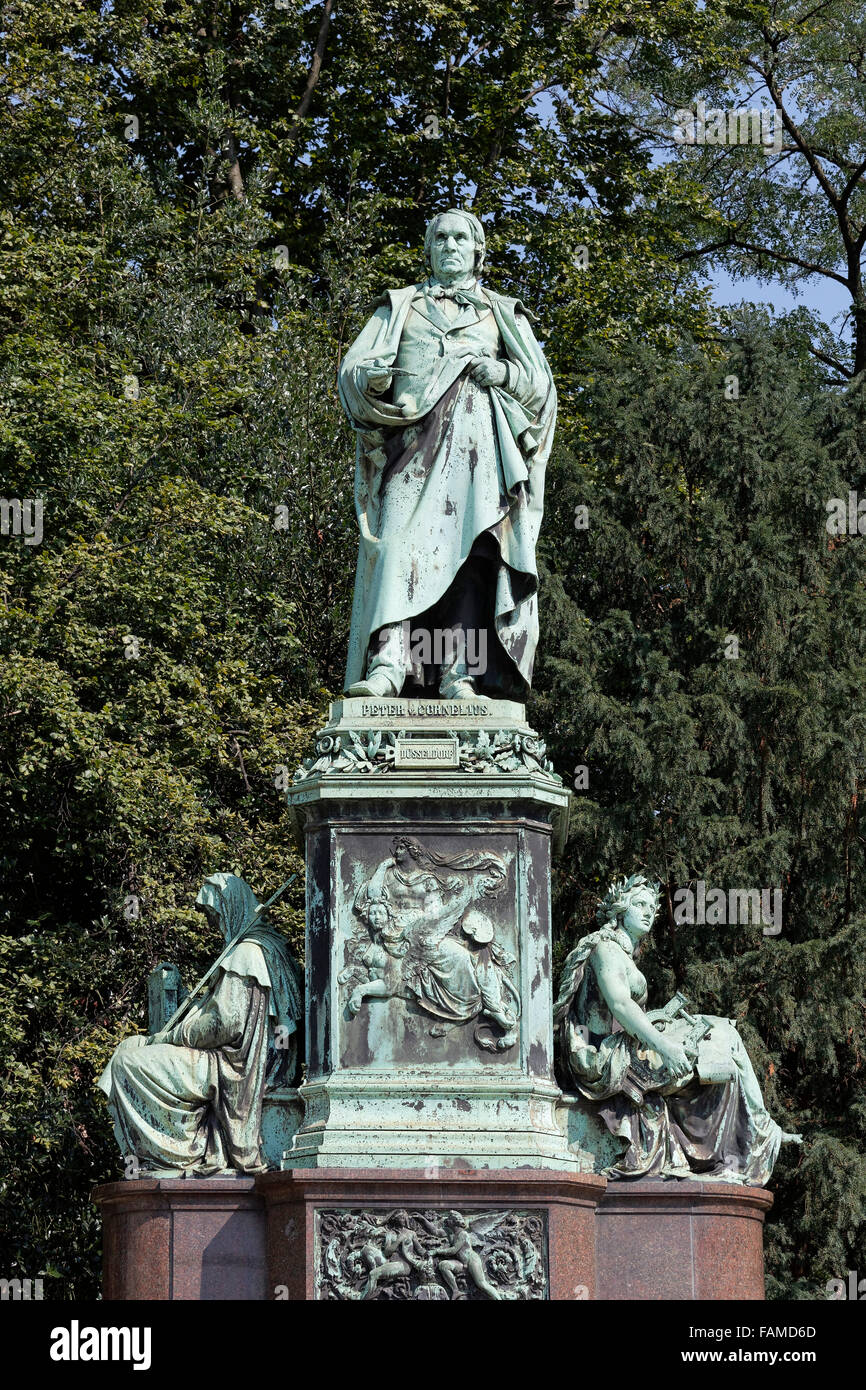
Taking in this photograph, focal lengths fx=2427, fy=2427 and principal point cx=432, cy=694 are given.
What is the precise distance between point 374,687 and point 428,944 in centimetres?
148

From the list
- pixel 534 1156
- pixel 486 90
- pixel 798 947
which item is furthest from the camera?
pixel 486 90

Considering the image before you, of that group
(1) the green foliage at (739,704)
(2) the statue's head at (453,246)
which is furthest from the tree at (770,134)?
(2) the statue's head at (453,246)

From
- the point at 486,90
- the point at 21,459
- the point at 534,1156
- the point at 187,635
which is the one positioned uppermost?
the point at 486,90

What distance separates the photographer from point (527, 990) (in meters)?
12.0

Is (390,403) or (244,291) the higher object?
(244,291)

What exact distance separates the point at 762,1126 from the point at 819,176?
65.8 feet

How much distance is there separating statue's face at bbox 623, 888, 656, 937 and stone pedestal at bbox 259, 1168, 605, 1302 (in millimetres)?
1900

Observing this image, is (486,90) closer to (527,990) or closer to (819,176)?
(819,176)

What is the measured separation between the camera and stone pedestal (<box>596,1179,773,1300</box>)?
12102 mm

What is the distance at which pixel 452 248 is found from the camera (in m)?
13.7

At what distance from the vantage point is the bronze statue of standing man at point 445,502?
13023 millimetres

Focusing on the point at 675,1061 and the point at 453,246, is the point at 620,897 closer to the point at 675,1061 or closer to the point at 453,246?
the point at 675,1061

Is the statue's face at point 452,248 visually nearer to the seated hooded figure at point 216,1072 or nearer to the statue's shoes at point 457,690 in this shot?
the statue's shoes at point 457,690
